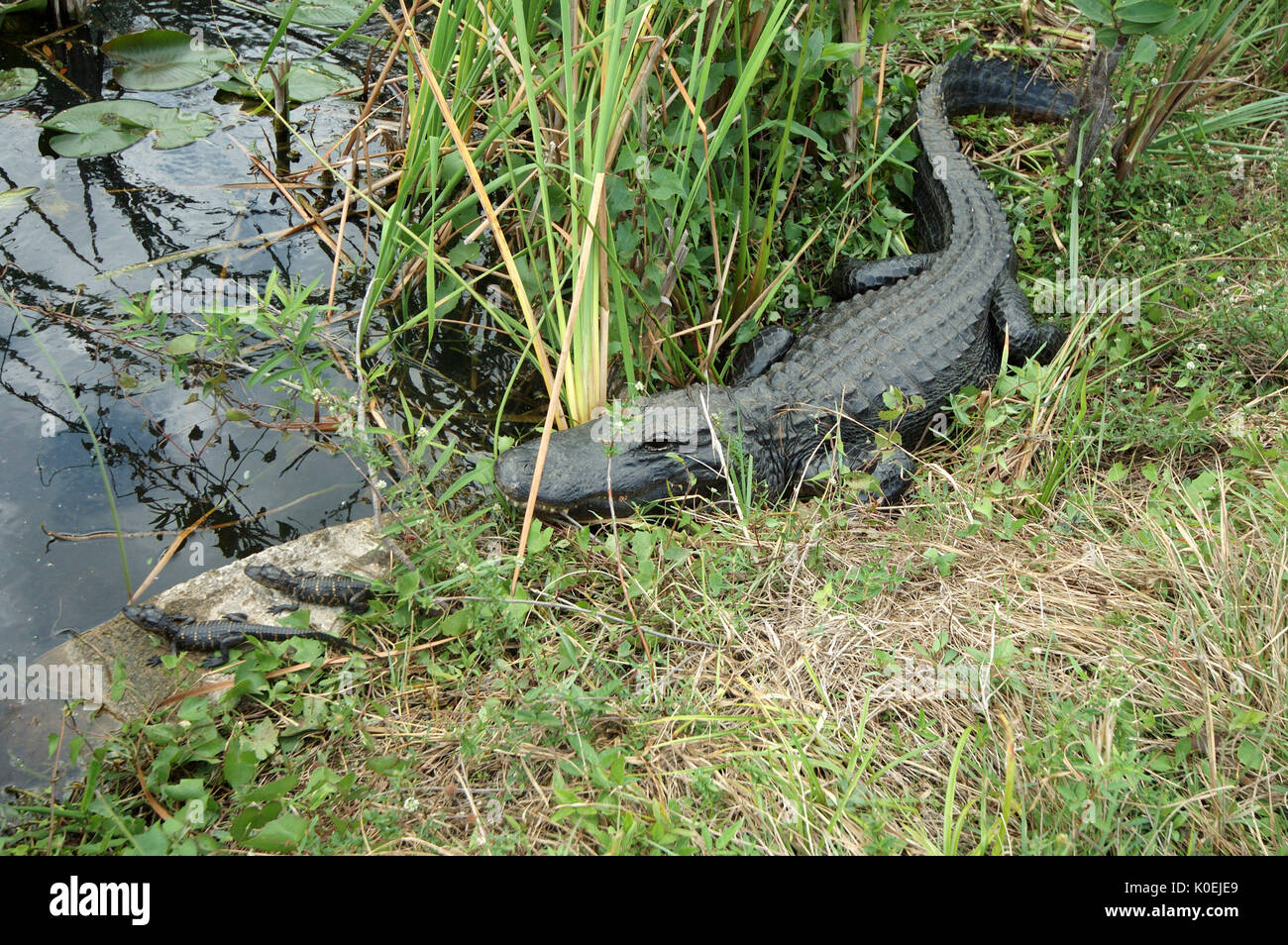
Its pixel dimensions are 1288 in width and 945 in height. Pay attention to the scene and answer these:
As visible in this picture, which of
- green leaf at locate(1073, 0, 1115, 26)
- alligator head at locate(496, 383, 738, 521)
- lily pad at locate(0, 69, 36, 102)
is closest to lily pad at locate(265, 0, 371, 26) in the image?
lily pad at locate(0, 69, 36, 102)

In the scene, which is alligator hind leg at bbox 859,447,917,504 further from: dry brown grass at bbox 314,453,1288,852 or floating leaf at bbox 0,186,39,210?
floating leaf at bbox 0,186,39,210

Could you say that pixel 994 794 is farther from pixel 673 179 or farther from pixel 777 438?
pixel 673 179

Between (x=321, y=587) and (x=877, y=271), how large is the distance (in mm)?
2996

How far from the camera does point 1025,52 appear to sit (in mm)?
5184

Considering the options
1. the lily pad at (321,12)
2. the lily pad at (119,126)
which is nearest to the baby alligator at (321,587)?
the lily pad at (119,126)

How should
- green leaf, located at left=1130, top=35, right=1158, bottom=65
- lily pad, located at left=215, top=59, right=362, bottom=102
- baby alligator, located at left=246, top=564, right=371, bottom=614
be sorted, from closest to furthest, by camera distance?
1. baby alligator, located at left=246, top=564, right=371, bottom=614
2. green leaf, located at left=1130, top=35, right=1158, bottom=65
3. lily pad, located at left=215, top=59, right=362, bottom=102

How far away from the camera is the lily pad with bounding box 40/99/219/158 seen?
4422mm

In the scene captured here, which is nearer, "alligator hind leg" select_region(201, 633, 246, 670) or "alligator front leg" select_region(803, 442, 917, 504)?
"alligator hind leg" select_region(201, 633, 246, 670)

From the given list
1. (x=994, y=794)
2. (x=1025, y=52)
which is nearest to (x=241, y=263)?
(x=994, y=794)

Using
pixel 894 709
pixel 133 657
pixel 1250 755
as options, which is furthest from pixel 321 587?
pixel 1250 755

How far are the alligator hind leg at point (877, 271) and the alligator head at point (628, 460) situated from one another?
1.26 m

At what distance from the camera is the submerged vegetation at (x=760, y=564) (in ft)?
7.06

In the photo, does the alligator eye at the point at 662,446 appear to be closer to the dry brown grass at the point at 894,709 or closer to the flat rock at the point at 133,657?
the dry brown grass at the point at 894,709

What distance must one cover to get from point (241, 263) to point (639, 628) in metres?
2.83
